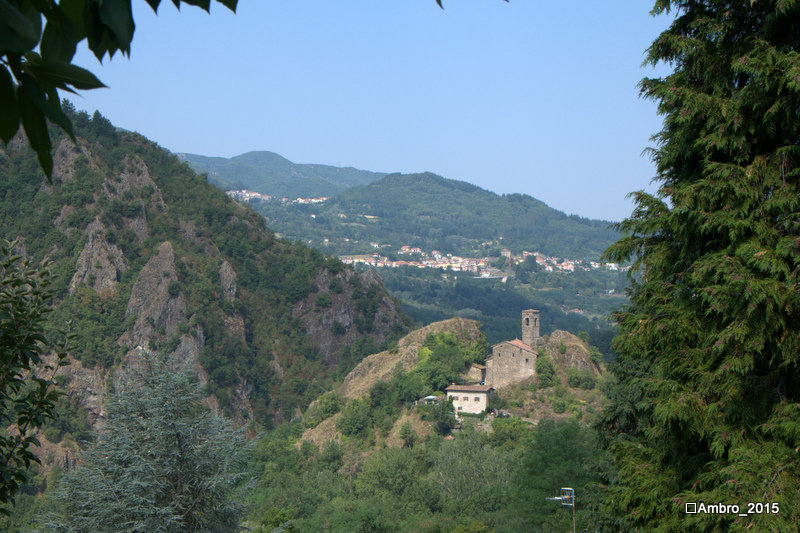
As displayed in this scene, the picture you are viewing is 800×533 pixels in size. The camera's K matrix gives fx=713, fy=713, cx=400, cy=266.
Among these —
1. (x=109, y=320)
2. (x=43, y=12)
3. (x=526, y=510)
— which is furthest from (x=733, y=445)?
(x=109, y=320)

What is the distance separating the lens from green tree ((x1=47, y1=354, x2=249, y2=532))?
10773 millimetres

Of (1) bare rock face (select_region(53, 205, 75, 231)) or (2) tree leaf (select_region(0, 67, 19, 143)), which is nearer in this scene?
(2) tree leaf (select_region(0, 67, 19, 143))

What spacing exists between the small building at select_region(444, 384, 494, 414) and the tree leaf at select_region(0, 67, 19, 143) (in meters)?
48.6

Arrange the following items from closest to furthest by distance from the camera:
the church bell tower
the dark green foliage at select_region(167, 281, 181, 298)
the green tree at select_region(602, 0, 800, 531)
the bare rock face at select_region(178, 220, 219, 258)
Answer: the green tree at select_region(602, 0, 800, 531), the church bell tower, the dark green foliage at select_region(167, 281, 181, 298), the bare rock face at select_region(178, 220, 219, 258)

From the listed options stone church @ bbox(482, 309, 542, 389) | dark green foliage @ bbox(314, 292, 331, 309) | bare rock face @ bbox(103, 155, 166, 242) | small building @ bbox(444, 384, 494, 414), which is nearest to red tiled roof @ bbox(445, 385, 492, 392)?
small building @ bbox(444, 384, 494, 414)

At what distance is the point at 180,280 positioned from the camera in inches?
2753

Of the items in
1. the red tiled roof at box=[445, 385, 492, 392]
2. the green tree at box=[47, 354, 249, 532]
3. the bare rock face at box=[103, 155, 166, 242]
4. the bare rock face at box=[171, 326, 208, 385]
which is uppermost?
the bare rock face at box=[103, 155, 166, 242]

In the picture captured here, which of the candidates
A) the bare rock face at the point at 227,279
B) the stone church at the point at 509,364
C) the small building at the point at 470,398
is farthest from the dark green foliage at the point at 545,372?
the bare rock face at the point at 227,279

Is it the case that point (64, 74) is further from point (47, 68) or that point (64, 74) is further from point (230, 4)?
point (230, 4)

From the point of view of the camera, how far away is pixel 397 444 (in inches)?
1843

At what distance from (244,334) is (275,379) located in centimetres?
570

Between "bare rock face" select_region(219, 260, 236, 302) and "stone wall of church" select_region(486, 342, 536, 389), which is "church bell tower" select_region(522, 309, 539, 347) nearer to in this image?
"stone wall of church" select_region(486, 342, 536, 389)

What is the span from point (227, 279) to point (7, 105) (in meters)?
76.3

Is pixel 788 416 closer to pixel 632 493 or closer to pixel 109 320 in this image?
pixel 632 493
